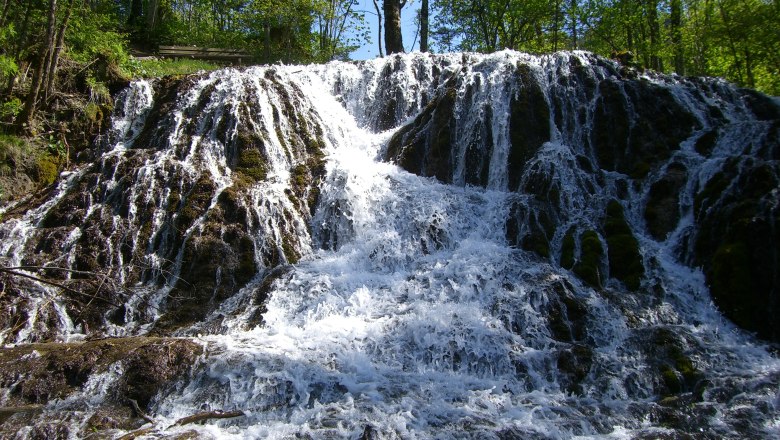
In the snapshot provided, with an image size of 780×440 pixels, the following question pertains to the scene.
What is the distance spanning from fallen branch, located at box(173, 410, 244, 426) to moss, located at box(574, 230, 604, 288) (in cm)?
596

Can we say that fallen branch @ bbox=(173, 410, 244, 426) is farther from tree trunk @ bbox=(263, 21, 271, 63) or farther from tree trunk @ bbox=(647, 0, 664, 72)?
tree trunk @ bbox=(647, 0, 664, 72)

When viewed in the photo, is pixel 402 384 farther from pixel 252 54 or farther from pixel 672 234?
pixel 252 54

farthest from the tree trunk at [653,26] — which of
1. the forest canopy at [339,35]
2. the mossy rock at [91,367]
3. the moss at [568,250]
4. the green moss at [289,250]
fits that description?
the mossy rock at [91,367]

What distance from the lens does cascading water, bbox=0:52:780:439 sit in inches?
237

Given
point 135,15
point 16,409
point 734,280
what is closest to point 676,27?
point 734,280

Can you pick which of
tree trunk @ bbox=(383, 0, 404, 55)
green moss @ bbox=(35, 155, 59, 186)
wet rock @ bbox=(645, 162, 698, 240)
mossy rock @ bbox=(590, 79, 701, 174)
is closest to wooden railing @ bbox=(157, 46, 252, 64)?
tree trunk @ bbox=(383, 0, 404, 55)

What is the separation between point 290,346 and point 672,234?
702cm

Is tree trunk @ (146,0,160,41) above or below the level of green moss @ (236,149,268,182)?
above

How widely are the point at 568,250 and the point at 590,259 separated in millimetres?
433

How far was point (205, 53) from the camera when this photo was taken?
71.0 ft

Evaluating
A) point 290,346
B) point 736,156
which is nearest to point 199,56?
point 290,346

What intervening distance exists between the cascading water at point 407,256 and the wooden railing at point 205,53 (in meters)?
8.55

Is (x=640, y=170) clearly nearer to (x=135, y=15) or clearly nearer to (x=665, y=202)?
(x=665, y=202)

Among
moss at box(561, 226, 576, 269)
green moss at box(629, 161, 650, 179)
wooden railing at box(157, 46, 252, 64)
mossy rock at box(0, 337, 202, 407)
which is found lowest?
mossy rock at box(0, 337, 202, 407)
